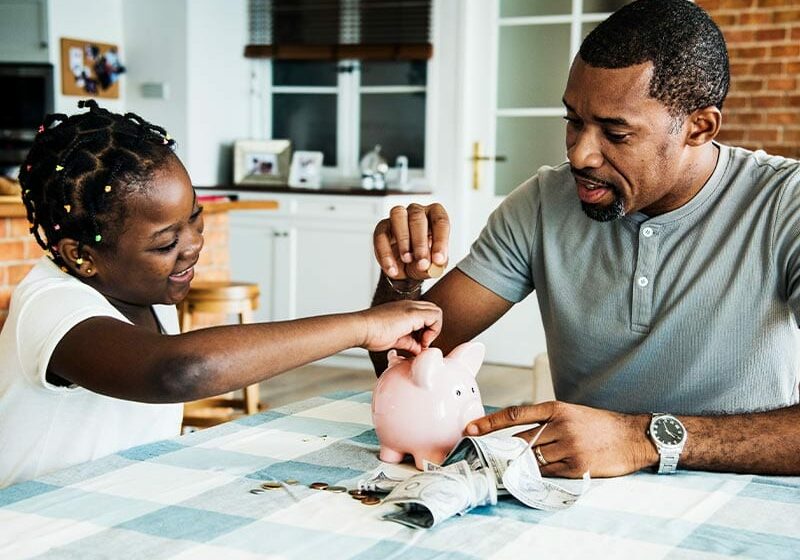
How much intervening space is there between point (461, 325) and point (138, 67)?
15.2 feet

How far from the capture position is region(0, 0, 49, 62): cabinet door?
5477mm

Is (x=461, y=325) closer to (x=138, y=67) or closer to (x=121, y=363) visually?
(x=121, y=363)

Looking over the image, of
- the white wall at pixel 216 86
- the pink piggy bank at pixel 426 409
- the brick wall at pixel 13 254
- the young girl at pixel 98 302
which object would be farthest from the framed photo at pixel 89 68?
the pink piggy bank at pixel 426 409

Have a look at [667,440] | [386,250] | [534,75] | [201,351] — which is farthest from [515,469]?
[534,75]

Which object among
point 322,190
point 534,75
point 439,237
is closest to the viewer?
point 439,237

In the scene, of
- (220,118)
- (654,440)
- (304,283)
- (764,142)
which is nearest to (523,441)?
(654,440)

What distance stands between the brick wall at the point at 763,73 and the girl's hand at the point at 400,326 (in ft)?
12.4

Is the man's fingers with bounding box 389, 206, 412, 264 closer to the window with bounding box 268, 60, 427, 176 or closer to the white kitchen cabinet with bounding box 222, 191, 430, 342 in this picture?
the white kitchen cabinet with bounding box 222, 191, 430, 342

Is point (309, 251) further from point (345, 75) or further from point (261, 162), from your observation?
point (345, 75)

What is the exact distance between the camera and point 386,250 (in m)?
1.51

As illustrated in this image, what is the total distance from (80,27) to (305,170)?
1.50 m

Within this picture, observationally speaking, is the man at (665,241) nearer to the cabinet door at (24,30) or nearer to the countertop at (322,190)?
the countertop at (322,190)

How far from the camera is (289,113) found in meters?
6.09

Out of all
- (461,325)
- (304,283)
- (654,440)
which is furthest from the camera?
(304,283)
